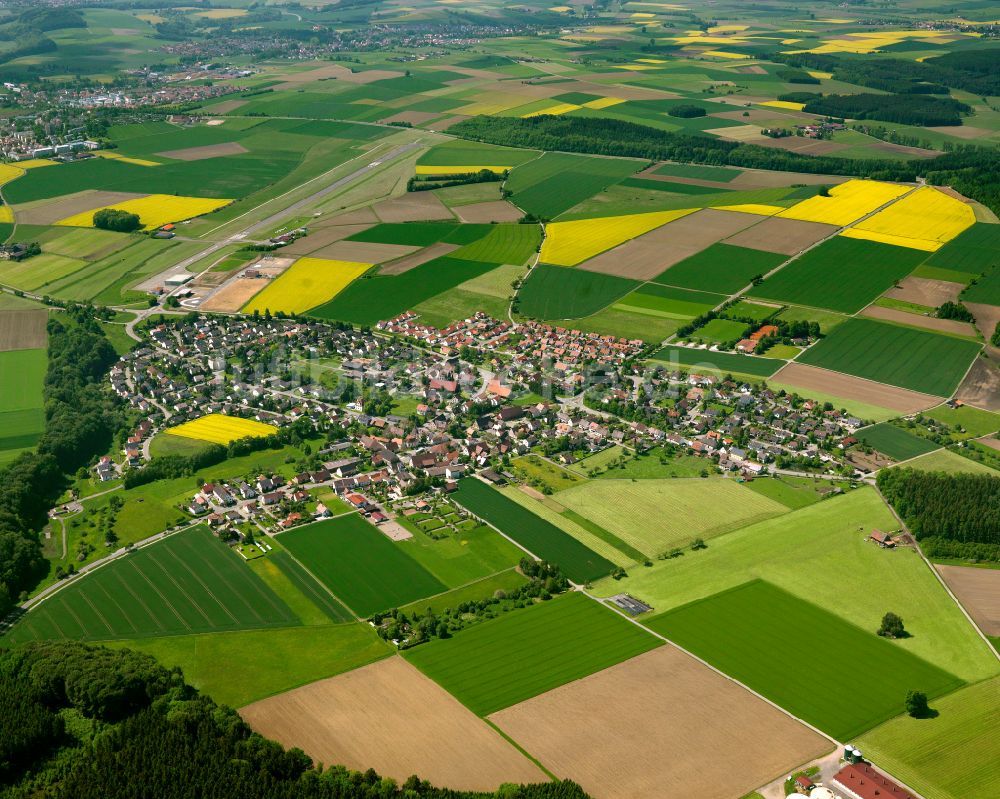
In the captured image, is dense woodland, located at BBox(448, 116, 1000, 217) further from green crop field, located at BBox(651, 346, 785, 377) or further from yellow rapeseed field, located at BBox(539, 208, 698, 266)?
green crop field, located at BBox(651, 346, 785, 377)

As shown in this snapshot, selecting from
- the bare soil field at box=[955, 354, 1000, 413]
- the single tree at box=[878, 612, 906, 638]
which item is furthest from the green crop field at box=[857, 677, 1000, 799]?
the bare soil field at box=[955, 354, 1000, 413]

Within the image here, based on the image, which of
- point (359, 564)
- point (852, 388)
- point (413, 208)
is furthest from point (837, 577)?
point (413, 208)

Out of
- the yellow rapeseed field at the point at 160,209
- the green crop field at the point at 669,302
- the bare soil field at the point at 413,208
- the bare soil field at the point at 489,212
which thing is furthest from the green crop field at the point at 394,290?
the yellow rapeseed field at the point at 160,209

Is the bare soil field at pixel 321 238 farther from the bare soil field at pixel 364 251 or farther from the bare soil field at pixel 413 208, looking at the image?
the bare soil field at pixel 413 208

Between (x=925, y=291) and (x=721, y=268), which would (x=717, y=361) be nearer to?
(x=721, y=268)

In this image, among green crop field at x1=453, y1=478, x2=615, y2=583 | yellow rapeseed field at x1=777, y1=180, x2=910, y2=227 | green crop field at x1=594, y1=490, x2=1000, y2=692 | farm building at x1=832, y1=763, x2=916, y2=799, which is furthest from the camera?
yellow rapeseed field at x1=777, y1=180, x2=910, y2=227

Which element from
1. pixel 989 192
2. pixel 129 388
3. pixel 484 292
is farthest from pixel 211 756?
pixel 989 192
